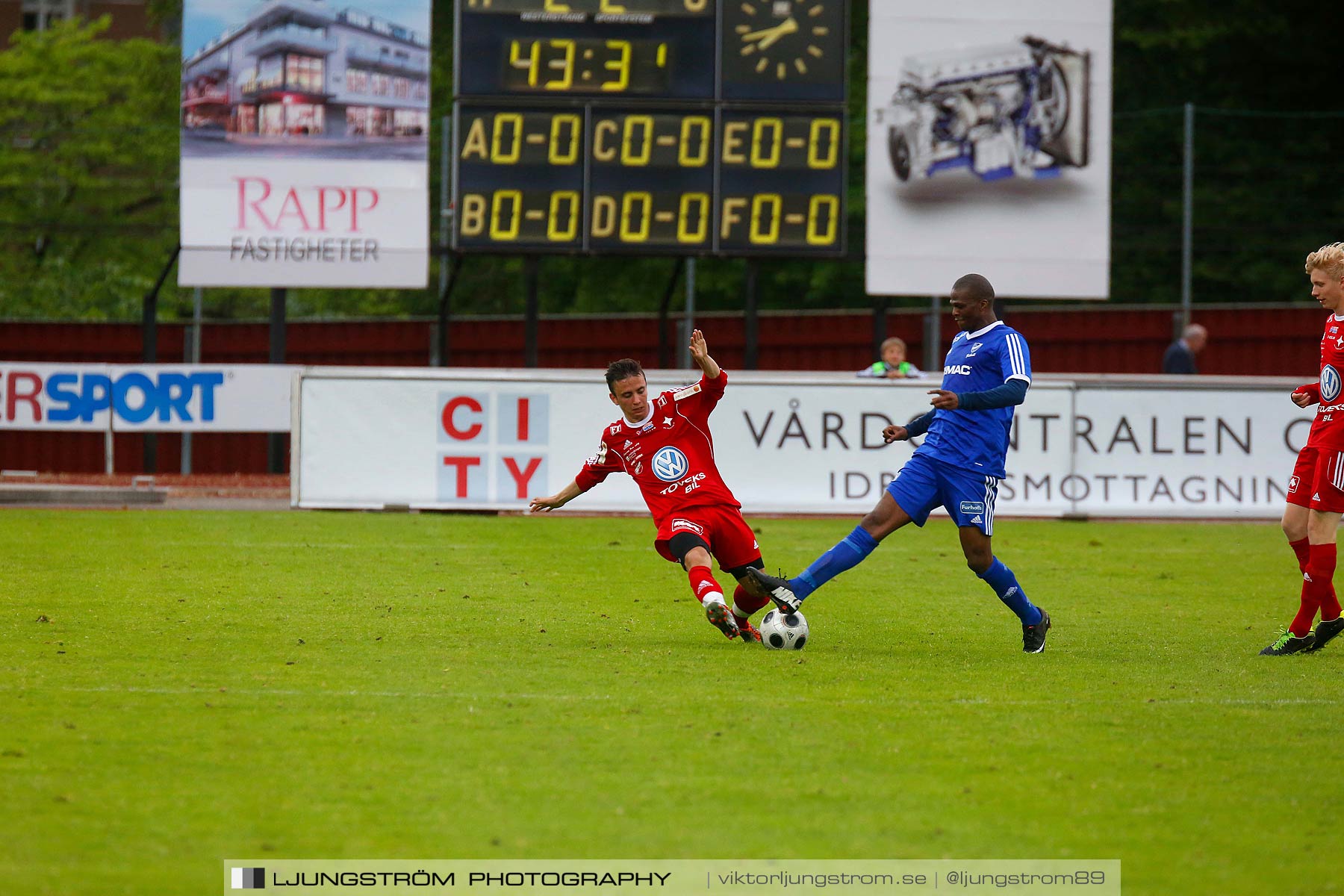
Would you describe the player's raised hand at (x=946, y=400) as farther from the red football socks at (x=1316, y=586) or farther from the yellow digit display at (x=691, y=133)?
the yellow digit display at (x=691, y=133)

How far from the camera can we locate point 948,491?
830 centimetres

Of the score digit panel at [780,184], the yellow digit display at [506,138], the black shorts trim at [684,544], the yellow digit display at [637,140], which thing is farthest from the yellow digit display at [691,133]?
the black shorts trim at [684,544]

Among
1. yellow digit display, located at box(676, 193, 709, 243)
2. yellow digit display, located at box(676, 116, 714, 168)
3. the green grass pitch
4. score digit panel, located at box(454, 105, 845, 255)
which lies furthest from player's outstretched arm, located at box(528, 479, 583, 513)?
yellow digit display, located at box(676, 116, 714, 168)

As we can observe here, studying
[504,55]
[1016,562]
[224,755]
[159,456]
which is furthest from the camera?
[159,456]

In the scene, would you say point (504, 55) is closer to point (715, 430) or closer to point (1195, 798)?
point (715, 430)

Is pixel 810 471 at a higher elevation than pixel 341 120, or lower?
lower

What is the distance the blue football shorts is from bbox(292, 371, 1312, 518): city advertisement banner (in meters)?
8.42

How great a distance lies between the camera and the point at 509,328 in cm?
2797

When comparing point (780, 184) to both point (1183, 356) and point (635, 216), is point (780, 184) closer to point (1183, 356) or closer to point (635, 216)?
point (635, 216)

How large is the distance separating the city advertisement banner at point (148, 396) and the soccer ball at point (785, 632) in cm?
1527

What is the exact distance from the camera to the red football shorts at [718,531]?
27.9 ft

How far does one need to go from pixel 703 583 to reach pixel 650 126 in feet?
42.2

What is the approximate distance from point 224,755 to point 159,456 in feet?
74.9

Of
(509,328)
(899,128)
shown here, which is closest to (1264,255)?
(899,128)
